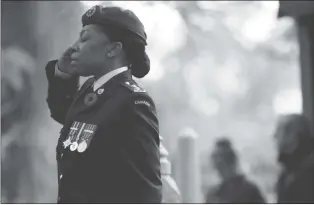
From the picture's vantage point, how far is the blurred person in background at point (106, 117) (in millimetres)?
1430

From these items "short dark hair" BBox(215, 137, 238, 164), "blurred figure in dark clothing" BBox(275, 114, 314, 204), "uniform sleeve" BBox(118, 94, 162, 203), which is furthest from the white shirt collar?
"blurred figure in dark clothing" BBox(275, 114, 314, 204)

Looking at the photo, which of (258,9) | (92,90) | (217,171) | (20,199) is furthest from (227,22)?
(20,199)

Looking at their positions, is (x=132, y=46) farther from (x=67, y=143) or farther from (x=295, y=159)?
(x=295, y=159)

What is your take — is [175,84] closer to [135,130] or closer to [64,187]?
[135,130]

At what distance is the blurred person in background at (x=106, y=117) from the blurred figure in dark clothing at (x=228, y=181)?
52 centimetres

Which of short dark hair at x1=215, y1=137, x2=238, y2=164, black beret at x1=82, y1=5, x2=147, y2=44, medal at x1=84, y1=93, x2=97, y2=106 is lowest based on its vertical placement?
short dark hair at x1=215, y1=137, x2=238, y2=164

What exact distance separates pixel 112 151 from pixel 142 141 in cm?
9

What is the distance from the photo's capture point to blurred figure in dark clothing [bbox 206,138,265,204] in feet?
6.36

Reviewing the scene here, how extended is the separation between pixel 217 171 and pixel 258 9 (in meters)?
0.71

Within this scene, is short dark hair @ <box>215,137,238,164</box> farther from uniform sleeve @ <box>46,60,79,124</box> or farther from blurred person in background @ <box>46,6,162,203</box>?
uniform sleeve @ <box>46,60,79,124</box>

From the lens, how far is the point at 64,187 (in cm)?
146

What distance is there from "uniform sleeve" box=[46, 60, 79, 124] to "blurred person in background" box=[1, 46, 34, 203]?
29 centimetres

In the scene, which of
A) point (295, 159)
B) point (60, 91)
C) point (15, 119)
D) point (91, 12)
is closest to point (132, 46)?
point (91, 12)

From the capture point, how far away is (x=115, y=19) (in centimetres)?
150
